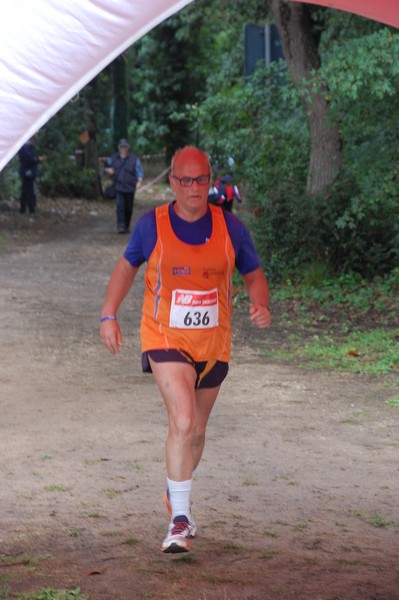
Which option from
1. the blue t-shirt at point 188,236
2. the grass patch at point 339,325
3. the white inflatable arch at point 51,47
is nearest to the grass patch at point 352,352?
the grass patch at point 339,325

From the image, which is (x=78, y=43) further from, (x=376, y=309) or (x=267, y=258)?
(x=267, y=258)

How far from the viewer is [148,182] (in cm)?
4984

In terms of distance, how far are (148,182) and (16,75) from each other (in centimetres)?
4496

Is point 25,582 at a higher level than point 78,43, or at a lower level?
lower

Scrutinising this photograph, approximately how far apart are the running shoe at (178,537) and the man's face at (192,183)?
64.5 inches

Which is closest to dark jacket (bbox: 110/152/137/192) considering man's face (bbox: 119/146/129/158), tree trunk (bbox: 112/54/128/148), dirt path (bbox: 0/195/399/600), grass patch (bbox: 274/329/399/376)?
man's face (bbox: 119/146/129/158)

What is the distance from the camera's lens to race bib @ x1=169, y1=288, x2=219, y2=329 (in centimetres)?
570

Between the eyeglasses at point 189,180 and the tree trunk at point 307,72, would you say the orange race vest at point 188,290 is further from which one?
the tree trunk at point 307,72

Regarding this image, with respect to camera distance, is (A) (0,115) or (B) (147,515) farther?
(B) (147,515)

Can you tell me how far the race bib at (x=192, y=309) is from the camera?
5703 millimetres

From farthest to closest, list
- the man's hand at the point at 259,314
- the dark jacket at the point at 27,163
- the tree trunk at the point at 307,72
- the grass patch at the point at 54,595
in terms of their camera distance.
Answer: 1. the dark jacket at the point at 27,163
2. the tree trunk at the point at 307,72
3. the man's hand at the point at 259,314
4. the grass patch at the point at 54,595

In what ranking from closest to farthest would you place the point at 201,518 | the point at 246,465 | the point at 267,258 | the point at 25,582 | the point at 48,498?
the point at 25,582 → the point at 201,518 → the point at 48,498 → the point at 246,465 → the point at 267,258

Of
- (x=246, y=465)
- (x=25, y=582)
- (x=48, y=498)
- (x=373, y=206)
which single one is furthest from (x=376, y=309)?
(x=25, y=582)

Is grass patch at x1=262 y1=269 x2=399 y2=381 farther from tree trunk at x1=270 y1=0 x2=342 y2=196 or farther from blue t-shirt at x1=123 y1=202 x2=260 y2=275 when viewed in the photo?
blue t-shirt at x1=123 y1=202 x2=260 y2=275
